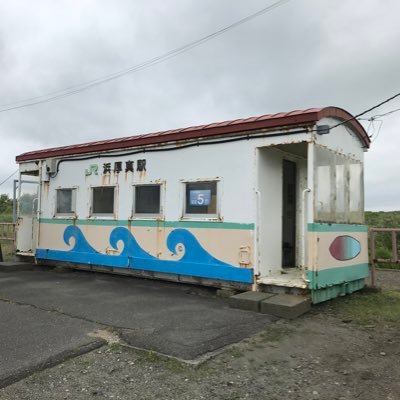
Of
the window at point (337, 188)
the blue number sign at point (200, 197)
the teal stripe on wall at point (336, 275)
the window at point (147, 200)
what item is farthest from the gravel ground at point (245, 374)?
the window at point (147, 200)

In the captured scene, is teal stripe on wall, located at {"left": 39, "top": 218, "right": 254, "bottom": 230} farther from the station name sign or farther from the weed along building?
the station name sign

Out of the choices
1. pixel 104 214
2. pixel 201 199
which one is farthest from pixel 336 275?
pixel 104 214

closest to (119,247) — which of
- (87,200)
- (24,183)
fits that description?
(87,200)

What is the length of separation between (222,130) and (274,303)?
10.5 ft

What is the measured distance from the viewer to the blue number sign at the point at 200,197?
27.3 ft

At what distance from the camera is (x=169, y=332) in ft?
18.1

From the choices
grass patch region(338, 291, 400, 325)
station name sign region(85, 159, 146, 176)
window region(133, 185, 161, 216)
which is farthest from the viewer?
station name sign region(85, 159, 146, 176)

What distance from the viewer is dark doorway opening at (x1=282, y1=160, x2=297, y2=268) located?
8484mm

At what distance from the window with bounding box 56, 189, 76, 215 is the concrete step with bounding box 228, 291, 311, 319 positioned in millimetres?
5459

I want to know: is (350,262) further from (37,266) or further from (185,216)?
(37,266)

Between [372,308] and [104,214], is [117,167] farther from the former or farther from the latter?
[372,308]

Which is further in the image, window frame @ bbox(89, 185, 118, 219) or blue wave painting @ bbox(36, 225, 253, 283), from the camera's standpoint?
window frame @ bbox(89, 185, 118, 219)

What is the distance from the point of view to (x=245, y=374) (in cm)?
434

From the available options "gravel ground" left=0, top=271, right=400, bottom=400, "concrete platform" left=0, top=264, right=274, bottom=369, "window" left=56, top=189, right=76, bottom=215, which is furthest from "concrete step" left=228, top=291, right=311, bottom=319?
"window" left=56, top=189, right=76, bottom=215
